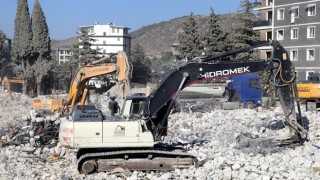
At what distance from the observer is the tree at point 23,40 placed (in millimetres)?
49803

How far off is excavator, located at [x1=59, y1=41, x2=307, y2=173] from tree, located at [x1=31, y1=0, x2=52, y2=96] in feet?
127

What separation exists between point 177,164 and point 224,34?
3499 cm

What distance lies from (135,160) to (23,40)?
1583 inches

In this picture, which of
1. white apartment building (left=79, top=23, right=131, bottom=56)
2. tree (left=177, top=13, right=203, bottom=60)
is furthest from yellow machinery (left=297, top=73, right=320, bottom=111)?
white apartment building (left=79, top=23, right=131, bottom=56)

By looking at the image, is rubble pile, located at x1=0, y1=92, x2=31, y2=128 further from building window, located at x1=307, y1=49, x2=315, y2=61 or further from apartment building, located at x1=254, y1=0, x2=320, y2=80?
building window, located at x1=307, y1=49, x2=315, y2=61

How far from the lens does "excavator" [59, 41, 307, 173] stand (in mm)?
11922

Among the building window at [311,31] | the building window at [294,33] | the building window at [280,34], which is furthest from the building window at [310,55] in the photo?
the building window at [280,34]

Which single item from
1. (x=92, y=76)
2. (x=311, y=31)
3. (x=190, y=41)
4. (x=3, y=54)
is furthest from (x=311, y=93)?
(x=3, y=54)

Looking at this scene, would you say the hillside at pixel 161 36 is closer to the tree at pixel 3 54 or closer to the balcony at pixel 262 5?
the tree at pixel 3 54

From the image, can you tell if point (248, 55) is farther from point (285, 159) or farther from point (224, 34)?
point (285, 159)

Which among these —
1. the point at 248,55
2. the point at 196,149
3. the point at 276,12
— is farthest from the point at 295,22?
the point at 196,149

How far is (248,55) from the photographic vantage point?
39250 mm

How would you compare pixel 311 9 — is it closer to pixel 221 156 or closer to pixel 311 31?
pixel 311 31

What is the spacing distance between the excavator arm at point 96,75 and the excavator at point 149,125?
189 inches
